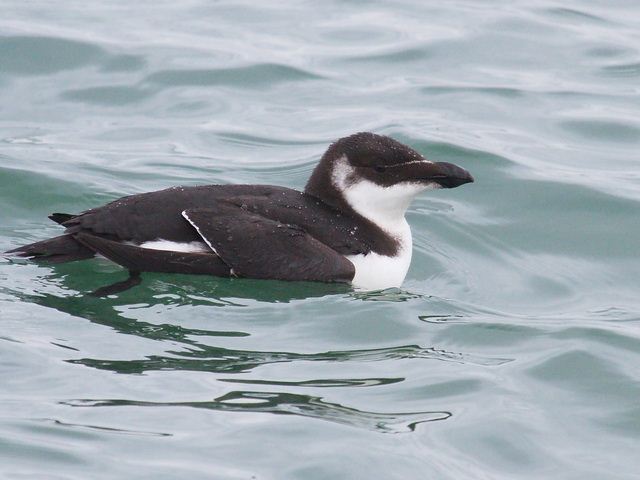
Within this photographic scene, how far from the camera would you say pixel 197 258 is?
7.81 meters

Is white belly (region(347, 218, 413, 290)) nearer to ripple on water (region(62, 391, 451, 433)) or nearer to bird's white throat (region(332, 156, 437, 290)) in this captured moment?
bird's white throat (region(332, 156, 437, 290))

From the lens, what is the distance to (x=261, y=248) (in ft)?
25.5

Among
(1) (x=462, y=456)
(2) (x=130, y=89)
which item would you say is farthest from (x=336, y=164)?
(2) (x=130, y=89)

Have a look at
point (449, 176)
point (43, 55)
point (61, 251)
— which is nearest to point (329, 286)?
point (449, 176)

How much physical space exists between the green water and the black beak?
73 cm

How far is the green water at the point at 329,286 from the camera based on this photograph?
614 cm

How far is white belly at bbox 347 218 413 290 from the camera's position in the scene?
8047mm

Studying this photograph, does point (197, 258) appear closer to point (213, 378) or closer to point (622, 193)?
point (213, 378)

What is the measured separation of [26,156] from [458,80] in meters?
4.61

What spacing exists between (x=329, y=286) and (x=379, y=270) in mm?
373

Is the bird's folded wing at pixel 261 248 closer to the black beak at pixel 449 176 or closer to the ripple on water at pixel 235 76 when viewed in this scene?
the black beak at pixel 449 176

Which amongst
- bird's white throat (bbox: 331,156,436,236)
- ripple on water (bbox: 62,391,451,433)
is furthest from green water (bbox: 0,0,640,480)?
bird's white throat (bbox: 331,156,436,236)

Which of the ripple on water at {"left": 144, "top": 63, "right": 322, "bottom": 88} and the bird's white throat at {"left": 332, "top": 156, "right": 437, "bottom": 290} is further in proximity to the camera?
the ripple on water at {"left": 144, "top": 63, "right": 322, "bottom": 88}

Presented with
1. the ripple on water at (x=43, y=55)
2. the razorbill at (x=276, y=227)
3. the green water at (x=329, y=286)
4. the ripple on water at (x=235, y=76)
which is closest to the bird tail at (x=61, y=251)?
the razorbill at (x=276, y=227)
